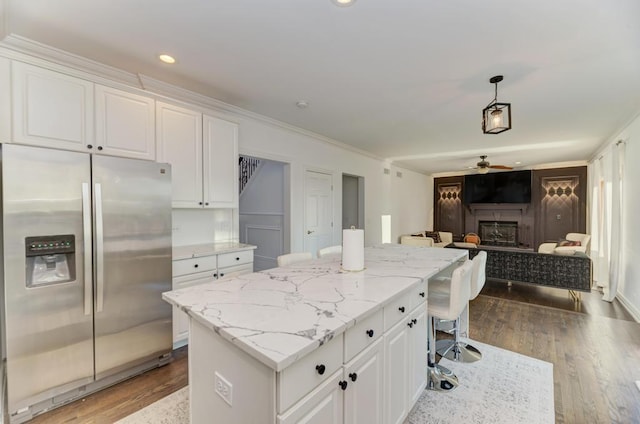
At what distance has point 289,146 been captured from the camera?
4258 mm

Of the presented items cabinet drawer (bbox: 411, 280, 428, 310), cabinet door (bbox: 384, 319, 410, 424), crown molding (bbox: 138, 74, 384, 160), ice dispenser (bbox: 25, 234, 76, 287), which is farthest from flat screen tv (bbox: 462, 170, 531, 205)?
ice dispenser (bbox: 25, 234, 76, 287)

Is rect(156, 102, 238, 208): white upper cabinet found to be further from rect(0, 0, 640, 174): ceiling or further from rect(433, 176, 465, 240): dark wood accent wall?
rect(433, 176, 465, 240): dark wood accent wall

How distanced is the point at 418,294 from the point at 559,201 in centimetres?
850

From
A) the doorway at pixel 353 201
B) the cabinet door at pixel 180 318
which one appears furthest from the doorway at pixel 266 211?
the doorway at pixel 353 201

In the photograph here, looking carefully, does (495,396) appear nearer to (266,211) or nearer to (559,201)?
(266,211)

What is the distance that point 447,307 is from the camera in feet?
7.00

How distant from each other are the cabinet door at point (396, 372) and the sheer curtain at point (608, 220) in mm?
4486

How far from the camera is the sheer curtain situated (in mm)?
4125

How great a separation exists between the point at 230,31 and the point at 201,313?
1886 mm

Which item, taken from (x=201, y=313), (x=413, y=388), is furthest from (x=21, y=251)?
(x=413, y=388)

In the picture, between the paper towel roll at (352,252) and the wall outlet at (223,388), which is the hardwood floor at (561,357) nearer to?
the wall outlet at (223,388)

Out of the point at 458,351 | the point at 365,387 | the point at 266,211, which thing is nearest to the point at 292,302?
the point at 365,387

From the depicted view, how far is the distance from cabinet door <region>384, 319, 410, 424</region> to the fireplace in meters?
8.60

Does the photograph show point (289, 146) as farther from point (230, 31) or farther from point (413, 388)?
point (413, 388)
